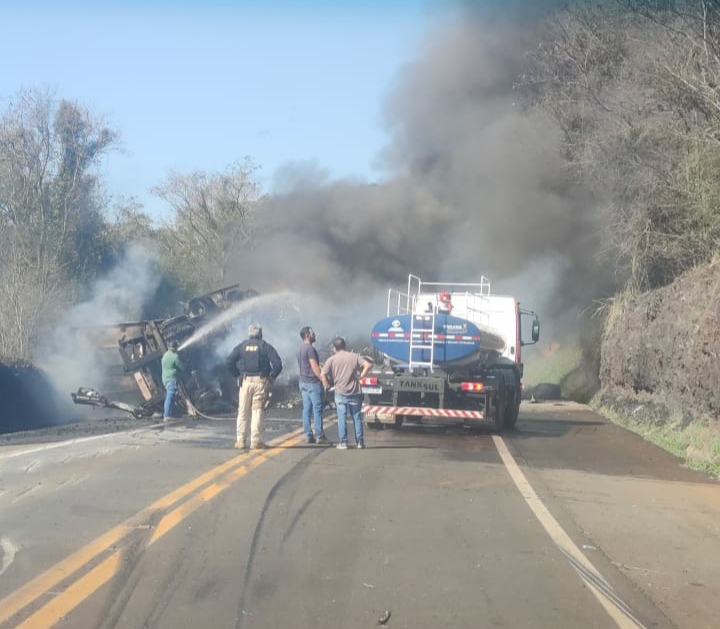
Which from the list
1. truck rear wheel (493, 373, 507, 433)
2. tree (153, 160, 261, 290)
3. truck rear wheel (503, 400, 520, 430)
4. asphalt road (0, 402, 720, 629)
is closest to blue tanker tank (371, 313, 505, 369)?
truck rear wheel (493, 373, 507, 433)

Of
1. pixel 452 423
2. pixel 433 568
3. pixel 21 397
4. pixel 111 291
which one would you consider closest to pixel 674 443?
pixel 452 423

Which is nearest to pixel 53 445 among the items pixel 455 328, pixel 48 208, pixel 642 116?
pixel 455 328

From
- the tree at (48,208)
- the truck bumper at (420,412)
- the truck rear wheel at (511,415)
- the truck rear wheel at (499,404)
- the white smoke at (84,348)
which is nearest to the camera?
the truck bumper at (420,412)

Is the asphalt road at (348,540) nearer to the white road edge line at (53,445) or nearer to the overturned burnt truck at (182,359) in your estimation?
the white road edge line at (53,445)

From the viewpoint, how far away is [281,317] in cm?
2273

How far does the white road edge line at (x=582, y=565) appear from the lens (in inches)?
216

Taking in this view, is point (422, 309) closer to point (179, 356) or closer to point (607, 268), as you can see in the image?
point (179, 356)

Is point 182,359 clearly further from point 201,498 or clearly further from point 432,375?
point 201,498

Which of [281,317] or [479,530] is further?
[281,317]

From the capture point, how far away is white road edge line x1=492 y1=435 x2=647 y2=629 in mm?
5480

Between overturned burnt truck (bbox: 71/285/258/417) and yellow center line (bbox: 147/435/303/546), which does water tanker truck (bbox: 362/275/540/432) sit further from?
overturned burnt truck (bbox: 71/285/258/417)

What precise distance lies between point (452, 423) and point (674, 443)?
4911 mm

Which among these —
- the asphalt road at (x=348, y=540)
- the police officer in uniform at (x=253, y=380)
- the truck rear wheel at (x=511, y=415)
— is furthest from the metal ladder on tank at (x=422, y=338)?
the police officer in uniform at (x=253, y=380)

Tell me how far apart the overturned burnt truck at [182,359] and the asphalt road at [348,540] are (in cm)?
652
